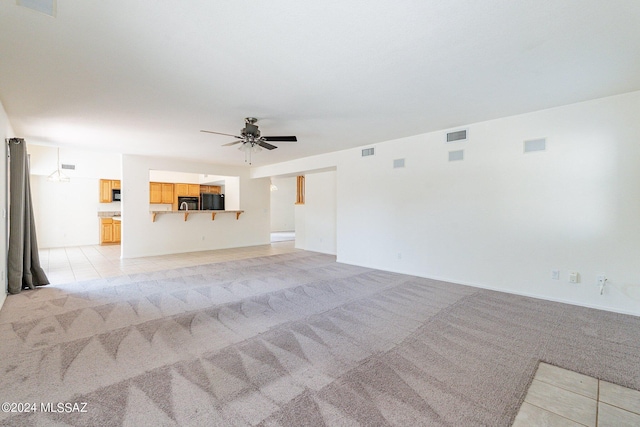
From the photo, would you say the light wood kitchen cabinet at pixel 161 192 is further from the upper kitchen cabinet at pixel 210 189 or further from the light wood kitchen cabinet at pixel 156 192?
the upper kitchen cabinet at pixel 210 189

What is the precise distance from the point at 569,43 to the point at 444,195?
264cm

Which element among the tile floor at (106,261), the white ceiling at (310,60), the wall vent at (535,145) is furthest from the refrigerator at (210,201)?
the wall vent at (535,145)

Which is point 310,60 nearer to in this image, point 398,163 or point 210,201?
point 398,163

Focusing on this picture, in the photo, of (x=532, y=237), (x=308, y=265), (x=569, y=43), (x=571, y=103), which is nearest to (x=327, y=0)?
(x=569, y=43)

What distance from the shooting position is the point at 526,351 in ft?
7.86

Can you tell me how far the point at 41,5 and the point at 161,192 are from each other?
8666 mm

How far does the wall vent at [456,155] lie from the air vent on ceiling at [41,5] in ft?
15.6

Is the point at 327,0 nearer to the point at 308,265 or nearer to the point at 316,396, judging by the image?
the point at 316,396

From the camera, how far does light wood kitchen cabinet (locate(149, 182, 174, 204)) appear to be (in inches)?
371

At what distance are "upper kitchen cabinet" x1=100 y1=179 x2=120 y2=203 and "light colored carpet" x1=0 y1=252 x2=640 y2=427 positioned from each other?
617 cm

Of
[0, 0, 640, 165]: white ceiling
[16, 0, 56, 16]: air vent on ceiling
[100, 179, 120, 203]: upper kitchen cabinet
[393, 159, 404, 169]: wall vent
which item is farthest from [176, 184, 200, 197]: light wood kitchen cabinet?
[16, 0, 56, 16]: air vent on ceiling

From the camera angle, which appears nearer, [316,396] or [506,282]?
[316,396]

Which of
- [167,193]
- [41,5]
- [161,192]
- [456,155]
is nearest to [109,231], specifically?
[161,192]

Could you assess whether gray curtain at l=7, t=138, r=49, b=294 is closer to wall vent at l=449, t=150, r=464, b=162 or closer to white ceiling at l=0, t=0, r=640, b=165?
white ceiling at l=0, t=0, r=640, b=165
